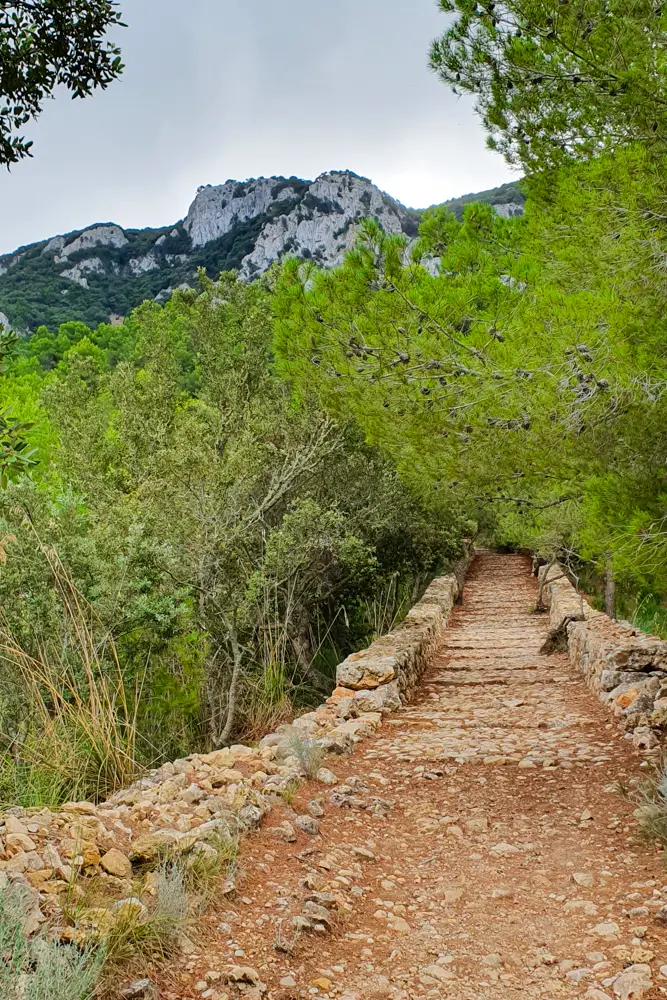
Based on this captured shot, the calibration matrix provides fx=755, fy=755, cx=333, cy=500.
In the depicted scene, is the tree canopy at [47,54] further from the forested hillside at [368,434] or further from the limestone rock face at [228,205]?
the limestone rock face at [228,205]

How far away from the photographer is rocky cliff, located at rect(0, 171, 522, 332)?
3123 inches

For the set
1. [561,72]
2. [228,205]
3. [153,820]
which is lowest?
[153,820]

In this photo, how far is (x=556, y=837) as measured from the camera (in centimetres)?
390

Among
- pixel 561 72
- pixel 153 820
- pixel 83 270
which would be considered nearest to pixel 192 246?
pixel 83 270

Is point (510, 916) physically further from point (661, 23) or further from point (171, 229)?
point (171, 229)

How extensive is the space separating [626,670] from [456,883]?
149 inches

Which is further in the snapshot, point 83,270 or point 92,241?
point 92,241

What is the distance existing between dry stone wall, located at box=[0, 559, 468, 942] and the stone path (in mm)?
184

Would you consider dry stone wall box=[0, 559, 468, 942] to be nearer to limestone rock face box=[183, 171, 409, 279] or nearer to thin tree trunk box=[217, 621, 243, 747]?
thin tree trunk box=[217, 621, 243, 747]

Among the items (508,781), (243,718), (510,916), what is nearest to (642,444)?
(508,781)

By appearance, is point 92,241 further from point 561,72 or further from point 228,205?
point 561,72

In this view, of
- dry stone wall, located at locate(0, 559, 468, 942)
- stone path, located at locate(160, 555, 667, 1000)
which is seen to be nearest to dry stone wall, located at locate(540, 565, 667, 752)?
stone path, located at locate(160, 555, 667, 1000)

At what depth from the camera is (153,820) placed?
3.38 m

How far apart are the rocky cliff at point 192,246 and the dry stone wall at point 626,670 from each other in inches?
2586
